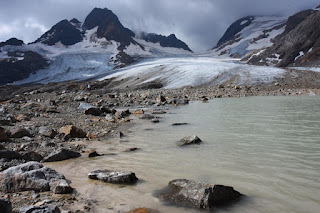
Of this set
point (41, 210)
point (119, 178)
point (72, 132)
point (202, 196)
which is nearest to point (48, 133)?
point (72, 132)

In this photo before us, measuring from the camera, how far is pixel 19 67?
301ft

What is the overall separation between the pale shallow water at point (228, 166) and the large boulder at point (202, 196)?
17cm

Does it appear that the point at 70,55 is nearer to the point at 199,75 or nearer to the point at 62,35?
the point at 62,35

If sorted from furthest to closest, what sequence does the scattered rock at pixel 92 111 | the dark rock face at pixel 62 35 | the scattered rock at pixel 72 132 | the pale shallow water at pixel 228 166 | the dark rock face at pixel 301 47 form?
the dark rock face at pixel 62 35
the dark rock face at pixel 301 47
the scattered rock at pixel 92 111
the scattered rock at pixel 72 132
the pale shallow water at pixel 228 166

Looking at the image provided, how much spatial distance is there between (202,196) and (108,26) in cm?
15996

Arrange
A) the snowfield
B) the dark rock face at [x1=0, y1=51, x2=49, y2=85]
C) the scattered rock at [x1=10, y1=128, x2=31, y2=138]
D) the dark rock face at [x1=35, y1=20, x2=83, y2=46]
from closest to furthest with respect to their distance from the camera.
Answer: the scattered rock at [x1=10, y1=128, x2=31, y2=138] < the snowfield < the dark rock face at [x1=0, y1=51, x2=49, y2=85] < the dark rock face at [x1=35, y1=20, x2=83, y2=46]

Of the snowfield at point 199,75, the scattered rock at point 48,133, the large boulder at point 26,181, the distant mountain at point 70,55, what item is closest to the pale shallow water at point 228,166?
the large boulder at point 26,181

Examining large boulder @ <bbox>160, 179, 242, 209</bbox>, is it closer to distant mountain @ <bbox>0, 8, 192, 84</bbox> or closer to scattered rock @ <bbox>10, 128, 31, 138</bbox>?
scattered rock @ <bbox>10, 128, 31, 138</bbox>

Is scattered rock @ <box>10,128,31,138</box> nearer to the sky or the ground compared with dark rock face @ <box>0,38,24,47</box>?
nearer to the ground

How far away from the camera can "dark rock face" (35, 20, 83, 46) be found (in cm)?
14238

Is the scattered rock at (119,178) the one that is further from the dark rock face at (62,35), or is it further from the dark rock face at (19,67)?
the dark rock face at (62,35)

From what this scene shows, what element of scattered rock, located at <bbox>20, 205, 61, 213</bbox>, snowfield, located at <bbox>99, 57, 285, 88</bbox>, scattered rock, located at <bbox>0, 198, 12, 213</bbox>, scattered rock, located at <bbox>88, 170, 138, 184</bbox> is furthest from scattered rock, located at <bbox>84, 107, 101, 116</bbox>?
snowfield, located at <bbox>99, 57, 285, 88</bbox>

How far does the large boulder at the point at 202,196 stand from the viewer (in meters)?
3.85

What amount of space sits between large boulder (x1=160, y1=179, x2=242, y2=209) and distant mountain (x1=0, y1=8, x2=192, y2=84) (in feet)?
192
